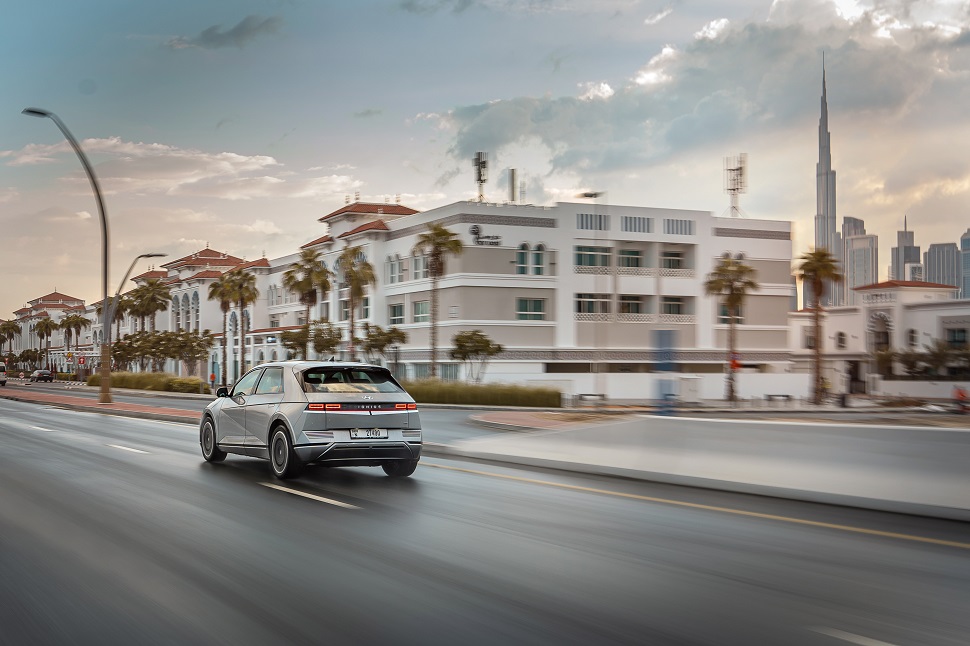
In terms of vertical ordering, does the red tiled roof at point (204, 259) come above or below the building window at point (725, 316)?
above

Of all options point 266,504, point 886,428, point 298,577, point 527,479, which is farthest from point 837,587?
point 527,479

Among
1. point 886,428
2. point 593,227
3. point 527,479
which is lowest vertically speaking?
point 527,479

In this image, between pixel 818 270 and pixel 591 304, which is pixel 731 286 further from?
pixel 591 304

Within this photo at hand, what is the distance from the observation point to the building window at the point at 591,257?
72562 millimetres

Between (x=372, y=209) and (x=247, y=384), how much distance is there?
2693 inches

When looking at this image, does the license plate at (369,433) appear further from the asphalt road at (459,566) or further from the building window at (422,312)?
the building window at (422,312)

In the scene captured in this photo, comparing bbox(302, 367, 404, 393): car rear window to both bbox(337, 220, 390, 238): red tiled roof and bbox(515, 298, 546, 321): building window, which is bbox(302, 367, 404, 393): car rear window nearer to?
bbox(515, 298, 546, 321): building window

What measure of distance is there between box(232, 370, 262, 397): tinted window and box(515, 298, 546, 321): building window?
53.8m

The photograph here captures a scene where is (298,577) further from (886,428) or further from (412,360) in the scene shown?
(412,360)

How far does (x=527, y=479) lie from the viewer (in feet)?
45.7

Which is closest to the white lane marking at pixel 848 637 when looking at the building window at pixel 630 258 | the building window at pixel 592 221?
the building window at pixel 592 221

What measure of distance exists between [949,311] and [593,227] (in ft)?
118

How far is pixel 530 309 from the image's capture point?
229 feet

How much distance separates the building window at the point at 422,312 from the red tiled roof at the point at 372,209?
14.2 metres
